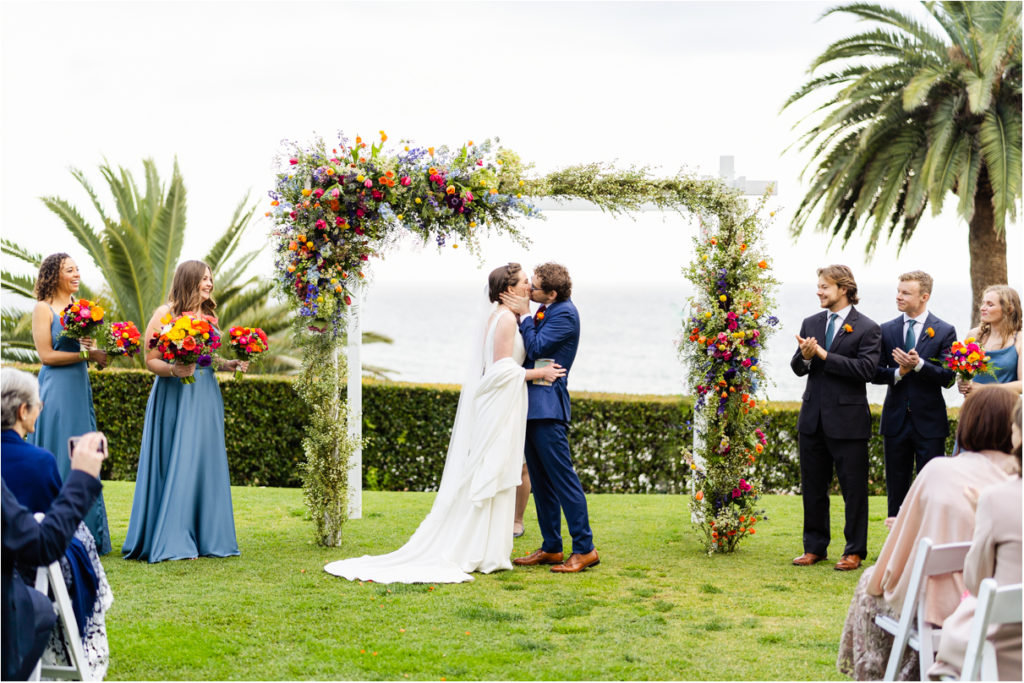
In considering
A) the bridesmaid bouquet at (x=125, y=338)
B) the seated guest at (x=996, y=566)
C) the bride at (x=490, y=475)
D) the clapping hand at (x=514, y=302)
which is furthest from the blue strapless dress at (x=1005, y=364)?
the bridesmaid bouquet at (x=125, y=338)

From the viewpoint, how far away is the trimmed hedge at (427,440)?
35.6ft

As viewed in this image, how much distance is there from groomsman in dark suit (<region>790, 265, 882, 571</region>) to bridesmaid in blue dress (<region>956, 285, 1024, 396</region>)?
0.67 metres

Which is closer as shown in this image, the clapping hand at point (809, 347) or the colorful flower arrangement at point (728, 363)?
the clapping hand at point (809, 347)

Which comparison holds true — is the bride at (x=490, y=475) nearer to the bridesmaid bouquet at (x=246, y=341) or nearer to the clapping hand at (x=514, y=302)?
the clapping hand at (x=514, y=302)

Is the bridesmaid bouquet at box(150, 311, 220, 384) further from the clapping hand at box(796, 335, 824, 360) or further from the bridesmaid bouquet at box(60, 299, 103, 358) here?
the clapping hand at box(796, 335, 824, 360)

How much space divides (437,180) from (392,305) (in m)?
96.7

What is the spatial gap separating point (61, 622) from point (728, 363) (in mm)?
4942

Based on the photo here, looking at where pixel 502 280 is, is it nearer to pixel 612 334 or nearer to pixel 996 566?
pixel 996 566

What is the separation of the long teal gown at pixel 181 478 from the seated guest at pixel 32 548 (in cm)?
333

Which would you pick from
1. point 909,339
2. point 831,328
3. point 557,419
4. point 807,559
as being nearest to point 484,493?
point 557,419

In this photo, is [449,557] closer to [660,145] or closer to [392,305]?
[660,145]

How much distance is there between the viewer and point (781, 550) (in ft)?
24.8

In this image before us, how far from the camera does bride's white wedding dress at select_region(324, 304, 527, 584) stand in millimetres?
6652

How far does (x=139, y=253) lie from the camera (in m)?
13.9
